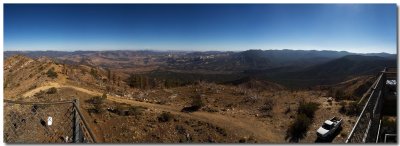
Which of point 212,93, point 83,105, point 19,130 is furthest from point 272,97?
point 19,130

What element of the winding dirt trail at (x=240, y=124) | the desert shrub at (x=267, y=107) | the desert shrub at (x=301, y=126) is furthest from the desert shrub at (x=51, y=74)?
the desert shrub at (x=301, y=126)

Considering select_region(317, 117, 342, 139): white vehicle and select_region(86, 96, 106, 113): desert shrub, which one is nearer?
select_region(317, 117, 342, 139): white vehicle

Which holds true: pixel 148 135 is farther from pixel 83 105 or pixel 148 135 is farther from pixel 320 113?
pixel 320 113

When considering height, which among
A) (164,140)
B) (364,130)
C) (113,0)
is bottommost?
(164,140)

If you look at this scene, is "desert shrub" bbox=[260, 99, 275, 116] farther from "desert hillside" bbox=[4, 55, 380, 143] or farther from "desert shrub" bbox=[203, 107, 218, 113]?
"desert shrub" bbox=[203, 107, 218, 113]

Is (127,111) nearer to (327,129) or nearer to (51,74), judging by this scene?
(327,129)

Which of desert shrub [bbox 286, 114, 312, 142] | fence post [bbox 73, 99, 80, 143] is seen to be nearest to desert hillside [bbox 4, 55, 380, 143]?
desert shrub [bbox 286, 114, 312, 142]

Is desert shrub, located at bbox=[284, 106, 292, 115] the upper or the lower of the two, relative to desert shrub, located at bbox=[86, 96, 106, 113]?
lower

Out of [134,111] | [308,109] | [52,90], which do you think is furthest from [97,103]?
[308,109]
